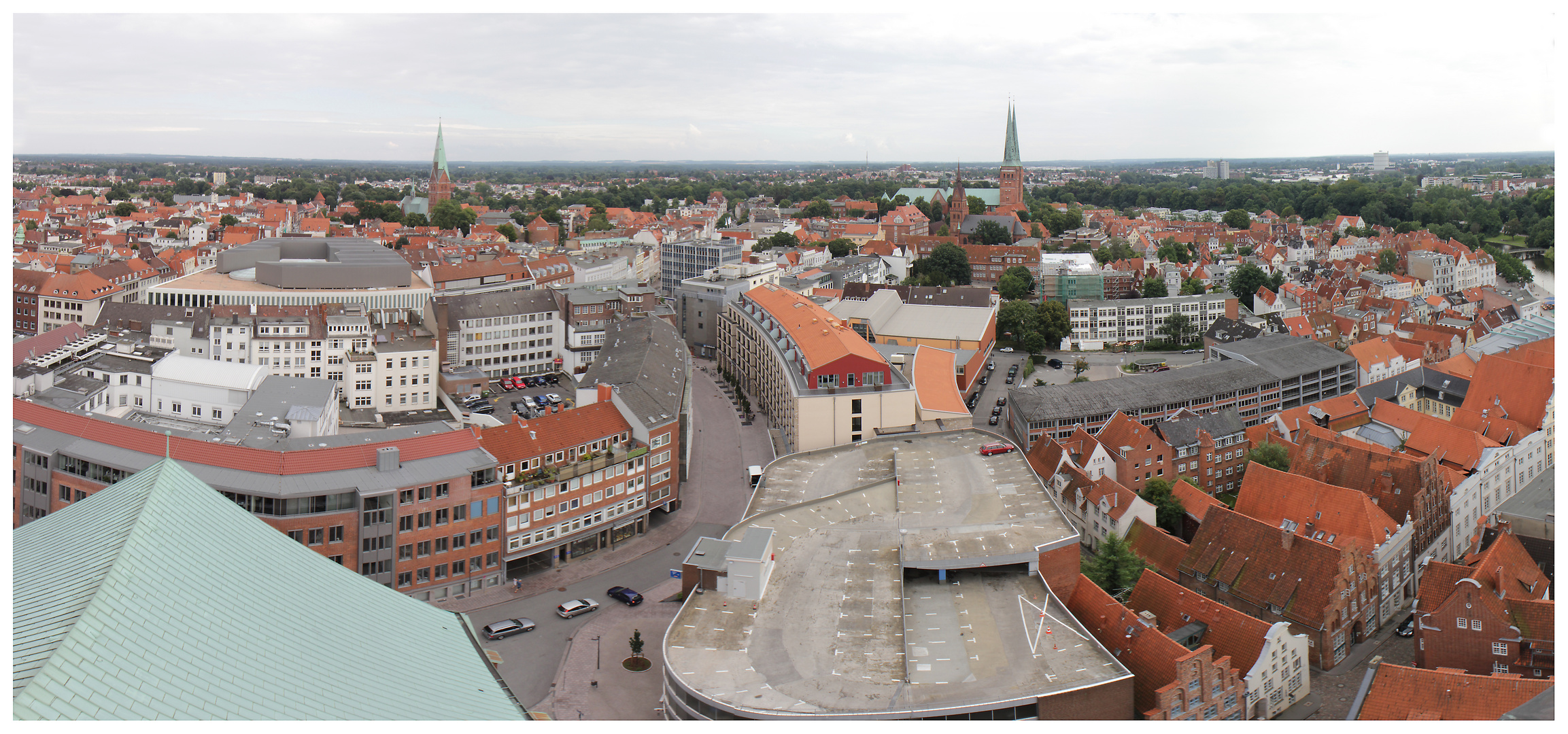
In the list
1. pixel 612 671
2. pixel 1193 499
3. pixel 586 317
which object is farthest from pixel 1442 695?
pixel 586 317

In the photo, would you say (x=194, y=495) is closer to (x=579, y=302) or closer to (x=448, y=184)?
(x=579, y=302)

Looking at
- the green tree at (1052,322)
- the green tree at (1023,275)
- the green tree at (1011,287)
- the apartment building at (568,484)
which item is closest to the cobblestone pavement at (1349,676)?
the apartment building at (568,484)

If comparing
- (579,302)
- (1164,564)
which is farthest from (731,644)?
(579,302)

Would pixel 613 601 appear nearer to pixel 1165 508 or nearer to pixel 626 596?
pixel 626 596

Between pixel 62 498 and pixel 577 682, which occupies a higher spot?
pixel 62 498

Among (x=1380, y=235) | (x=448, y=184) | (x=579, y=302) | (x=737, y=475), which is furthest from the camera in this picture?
(x=448, y=184)

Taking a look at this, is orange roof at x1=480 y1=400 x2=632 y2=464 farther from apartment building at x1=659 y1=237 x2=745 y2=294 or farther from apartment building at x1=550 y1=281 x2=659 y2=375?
apartment building at x1=659 y1=237 x2=745 y2=294
